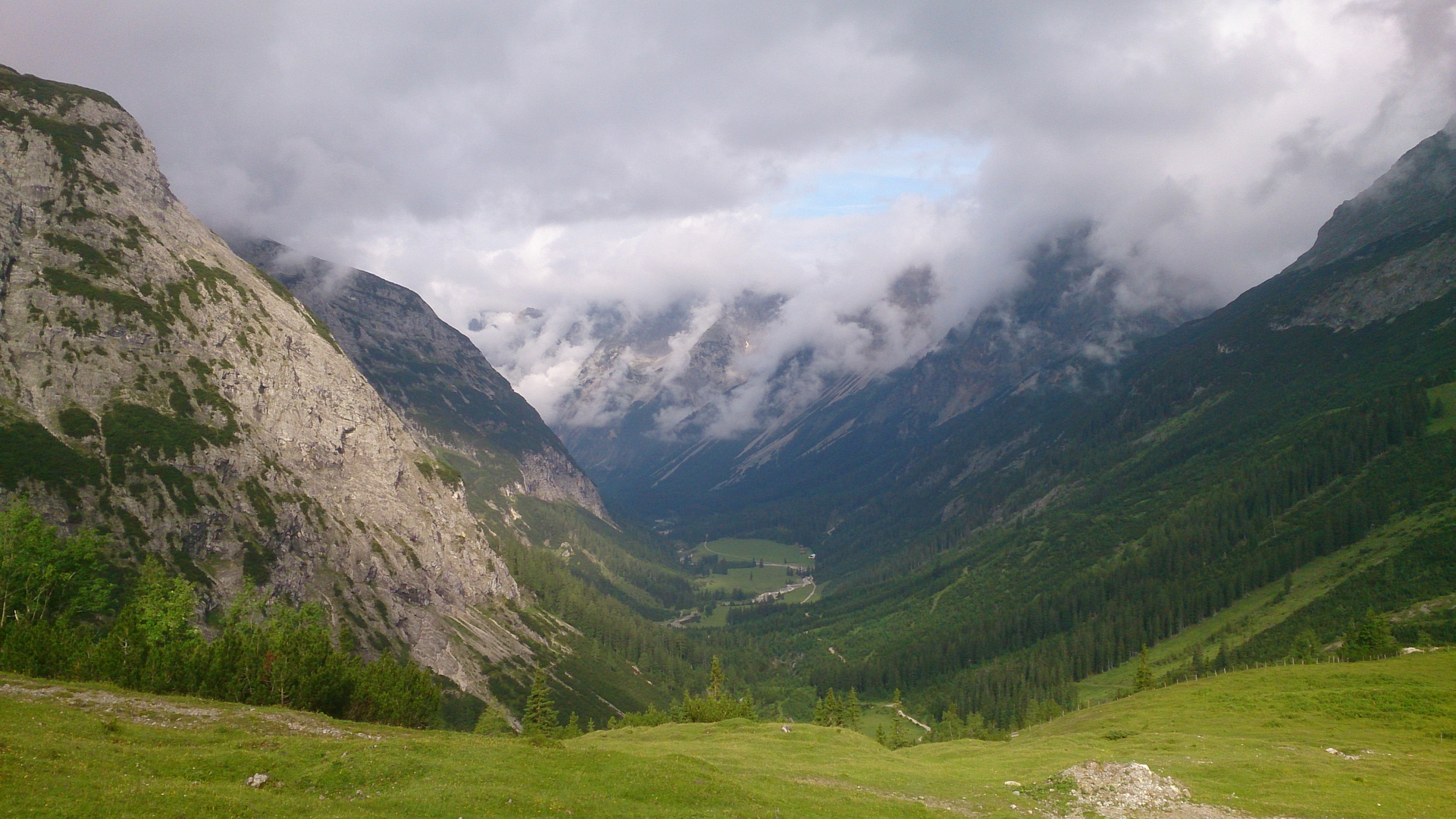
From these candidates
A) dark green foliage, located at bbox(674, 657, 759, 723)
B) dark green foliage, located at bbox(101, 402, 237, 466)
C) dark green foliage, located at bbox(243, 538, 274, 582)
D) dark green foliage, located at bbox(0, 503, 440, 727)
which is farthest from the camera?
dark green foliage, located at bbox(243, 538, 274, 582)

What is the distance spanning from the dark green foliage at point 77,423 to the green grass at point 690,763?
164 meters

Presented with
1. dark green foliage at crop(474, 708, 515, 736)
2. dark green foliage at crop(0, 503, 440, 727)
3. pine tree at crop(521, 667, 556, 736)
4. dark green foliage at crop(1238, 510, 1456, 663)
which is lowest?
dark green foliage at crop(474, 708, 515, 736)

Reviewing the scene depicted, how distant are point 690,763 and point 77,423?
201800 mm

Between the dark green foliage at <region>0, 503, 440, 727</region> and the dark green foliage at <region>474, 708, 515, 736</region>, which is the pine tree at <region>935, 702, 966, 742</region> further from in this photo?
the dark green foliage at <region>0, 503, 440, 727</region>

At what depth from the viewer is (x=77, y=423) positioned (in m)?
179

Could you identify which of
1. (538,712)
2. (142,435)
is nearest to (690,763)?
(538,712)

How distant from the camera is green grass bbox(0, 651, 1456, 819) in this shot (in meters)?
35.5

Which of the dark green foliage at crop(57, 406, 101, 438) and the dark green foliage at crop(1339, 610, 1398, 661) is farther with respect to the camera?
the dark green foliage at crop(57, 406, 101, 438)

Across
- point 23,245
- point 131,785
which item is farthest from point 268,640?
point 23,245

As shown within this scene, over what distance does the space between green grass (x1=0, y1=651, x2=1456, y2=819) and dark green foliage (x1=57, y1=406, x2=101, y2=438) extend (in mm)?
163758

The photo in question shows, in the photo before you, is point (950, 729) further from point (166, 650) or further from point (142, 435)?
point (142, 435)

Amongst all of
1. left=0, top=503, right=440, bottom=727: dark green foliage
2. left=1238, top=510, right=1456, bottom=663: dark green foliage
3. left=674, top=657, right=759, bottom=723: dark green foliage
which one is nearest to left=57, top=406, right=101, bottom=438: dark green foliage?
left=0, top=503, right=440, bottom=727: dark green foliage

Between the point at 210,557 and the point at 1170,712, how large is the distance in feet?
687

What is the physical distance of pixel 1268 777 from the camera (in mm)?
57594
